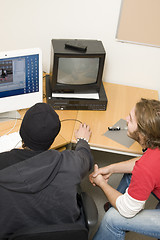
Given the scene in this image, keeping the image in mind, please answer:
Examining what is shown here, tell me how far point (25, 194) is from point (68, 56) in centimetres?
117

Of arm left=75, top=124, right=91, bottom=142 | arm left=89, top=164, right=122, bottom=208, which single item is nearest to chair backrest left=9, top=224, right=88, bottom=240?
arm left=89, top=164, right=122, bottom=208

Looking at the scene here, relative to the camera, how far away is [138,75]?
2.63m

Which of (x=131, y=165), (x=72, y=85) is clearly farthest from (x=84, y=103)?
(x=131, y=165)

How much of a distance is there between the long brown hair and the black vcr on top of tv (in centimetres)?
62

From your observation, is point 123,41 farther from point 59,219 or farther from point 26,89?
point 59,219

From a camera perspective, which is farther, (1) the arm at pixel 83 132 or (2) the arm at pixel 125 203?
(1) the arm at pixel 83 132

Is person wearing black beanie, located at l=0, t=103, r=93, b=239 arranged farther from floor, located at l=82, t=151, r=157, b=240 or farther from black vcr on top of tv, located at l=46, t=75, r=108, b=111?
floor, located at l=82, t=151, r=157, b=240

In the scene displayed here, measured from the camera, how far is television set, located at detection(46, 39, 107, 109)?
2.09 metres

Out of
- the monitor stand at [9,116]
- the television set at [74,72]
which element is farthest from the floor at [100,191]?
the monitor stand at [9,116]

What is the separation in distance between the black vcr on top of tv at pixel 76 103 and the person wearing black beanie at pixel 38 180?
740 mm

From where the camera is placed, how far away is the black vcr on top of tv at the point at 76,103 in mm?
2199

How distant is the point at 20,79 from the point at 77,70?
0.48 meters

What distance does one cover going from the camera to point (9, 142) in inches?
72.7

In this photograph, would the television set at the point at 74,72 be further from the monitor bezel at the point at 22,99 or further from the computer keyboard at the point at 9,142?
the computer keyboard at the point at 9,142
